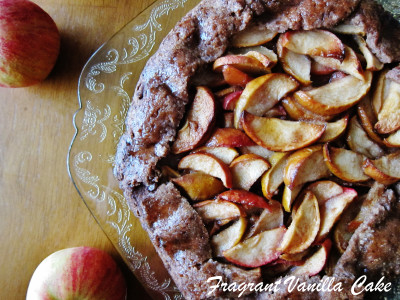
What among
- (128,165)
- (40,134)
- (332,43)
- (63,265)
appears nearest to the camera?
(332,43)

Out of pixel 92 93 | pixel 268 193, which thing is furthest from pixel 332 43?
pixel 92 93

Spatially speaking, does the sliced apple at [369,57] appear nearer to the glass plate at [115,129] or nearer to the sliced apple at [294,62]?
the sliced apple at [294,62]

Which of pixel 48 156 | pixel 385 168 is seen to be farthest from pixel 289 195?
pixel 48 156

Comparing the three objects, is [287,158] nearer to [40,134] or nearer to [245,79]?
[245,79]

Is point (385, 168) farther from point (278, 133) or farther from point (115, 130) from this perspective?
point (115, 130)

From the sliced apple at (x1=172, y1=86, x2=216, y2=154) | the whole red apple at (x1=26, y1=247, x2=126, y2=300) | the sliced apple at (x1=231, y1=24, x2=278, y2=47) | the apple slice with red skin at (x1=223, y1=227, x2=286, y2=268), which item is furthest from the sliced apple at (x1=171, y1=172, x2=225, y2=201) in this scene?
the whole red apple at (x1=26, y1=247, x2=126, y2=300)

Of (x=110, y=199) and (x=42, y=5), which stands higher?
(x=42, y=5)

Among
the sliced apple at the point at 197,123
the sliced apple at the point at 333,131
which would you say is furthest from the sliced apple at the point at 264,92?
the sliced apple at the point at 333,131
